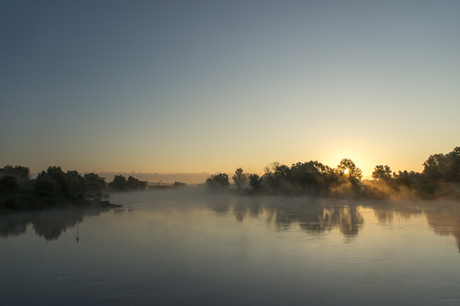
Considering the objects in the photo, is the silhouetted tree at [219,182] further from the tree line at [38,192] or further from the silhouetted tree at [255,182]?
the tree line at [38,192]

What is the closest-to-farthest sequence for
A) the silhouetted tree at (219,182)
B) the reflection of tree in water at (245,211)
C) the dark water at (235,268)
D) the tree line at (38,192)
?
the dark water at (235,268)
the reflection of tree in water at (245,211)
the tree line at (38,192)
the silhouetted tree at (219,182)

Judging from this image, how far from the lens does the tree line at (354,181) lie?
45688 millimetres

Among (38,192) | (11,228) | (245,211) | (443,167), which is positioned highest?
(443,167)

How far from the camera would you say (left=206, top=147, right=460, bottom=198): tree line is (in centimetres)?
4569

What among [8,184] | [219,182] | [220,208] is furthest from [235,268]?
[219,182]

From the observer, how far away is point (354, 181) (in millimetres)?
59375

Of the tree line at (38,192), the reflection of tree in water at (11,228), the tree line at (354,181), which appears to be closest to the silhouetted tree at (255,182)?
the tree line at (354,181)

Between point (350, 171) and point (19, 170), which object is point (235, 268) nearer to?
point (350, 171)

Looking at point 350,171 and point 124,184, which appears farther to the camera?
point 124,184

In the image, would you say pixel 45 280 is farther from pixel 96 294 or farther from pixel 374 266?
pixel 374 266

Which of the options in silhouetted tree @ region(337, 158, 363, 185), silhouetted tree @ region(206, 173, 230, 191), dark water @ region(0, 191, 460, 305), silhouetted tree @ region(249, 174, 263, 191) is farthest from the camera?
silhouetted tree @ region(206, 173, 230, 191)

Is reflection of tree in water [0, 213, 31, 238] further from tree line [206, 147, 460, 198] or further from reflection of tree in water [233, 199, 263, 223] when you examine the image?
tree line [206, 147, 460, 198]

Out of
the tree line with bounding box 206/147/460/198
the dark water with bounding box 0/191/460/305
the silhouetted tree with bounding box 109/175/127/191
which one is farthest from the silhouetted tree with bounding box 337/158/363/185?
the silhouetted tree with bounding box 109/175/127/191

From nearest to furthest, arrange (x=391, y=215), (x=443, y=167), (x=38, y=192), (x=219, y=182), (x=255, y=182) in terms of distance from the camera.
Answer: (x=391, y=215) < (x=38, y=192) < (x=443, y=167) < (x=255, y=182) < (x=219, y=182)
